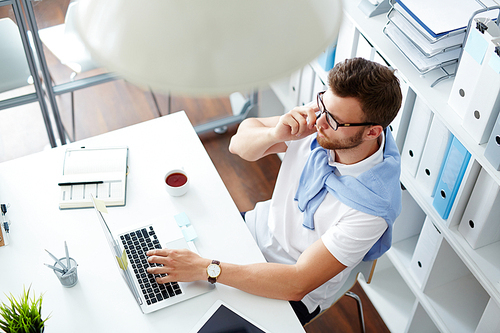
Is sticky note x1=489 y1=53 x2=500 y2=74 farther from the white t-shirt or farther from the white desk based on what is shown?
the white desk

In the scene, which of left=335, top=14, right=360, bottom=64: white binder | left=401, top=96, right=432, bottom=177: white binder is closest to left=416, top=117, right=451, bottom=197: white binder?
left=401, top=96, right=432, bottom=177: white binder

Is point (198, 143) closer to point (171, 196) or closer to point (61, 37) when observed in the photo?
point (171, 196)

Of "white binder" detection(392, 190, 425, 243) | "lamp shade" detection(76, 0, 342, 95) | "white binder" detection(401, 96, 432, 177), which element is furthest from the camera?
A: "white binder" detection(392, 190, 425, 243)

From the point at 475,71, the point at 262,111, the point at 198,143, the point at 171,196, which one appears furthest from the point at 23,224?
the point at 262,111

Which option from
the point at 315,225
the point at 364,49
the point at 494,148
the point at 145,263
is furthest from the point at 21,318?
the point at 364,49

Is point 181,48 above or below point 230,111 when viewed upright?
above

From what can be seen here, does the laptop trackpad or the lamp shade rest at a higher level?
the lamp shade

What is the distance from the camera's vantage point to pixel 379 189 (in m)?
1.44

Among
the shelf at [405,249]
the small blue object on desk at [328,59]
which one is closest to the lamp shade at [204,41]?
the small blue object on desk at [328,59]

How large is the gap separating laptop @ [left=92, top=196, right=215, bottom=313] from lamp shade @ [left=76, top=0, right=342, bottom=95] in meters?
0.83

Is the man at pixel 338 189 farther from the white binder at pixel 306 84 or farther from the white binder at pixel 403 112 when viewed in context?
the white binder at pixel 306 84

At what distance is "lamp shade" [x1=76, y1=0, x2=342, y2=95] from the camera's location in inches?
21.8

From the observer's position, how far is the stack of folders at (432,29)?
153cm

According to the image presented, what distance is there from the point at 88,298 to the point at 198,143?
0.72 meters
